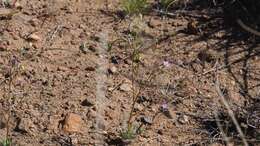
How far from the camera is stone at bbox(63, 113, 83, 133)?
2936mm

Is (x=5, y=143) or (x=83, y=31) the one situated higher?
(x=83, y=31)

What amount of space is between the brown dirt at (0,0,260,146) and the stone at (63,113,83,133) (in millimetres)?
11

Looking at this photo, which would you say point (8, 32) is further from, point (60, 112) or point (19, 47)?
point (60, 112)

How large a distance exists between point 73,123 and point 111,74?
413mm

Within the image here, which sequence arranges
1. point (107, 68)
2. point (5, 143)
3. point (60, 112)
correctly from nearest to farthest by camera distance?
point (5, 143)
point (60, 112)
point (107, 68)

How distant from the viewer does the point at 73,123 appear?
2.96 metres

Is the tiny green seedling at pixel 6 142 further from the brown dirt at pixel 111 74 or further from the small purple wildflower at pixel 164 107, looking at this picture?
the small purple wildflower at pixel 164 107

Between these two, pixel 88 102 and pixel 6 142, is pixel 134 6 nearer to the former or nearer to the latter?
pixel 88 102

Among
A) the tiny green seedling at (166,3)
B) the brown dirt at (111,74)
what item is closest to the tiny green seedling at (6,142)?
the brown dirt at (111,74)

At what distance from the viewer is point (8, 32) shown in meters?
3.42

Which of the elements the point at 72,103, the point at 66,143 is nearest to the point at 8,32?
the point at 72,103

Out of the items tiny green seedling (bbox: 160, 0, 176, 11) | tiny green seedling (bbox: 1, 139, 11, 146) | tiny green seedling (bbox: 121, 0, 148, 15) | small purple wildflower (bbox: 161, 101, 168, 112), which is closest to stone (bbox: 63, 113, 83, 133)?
tiny green seedling (bbox: 1, 139, 11, 146)

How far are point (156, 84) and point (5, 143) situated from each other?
0.87 metres

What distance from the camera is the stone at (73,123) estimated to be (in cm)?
294
